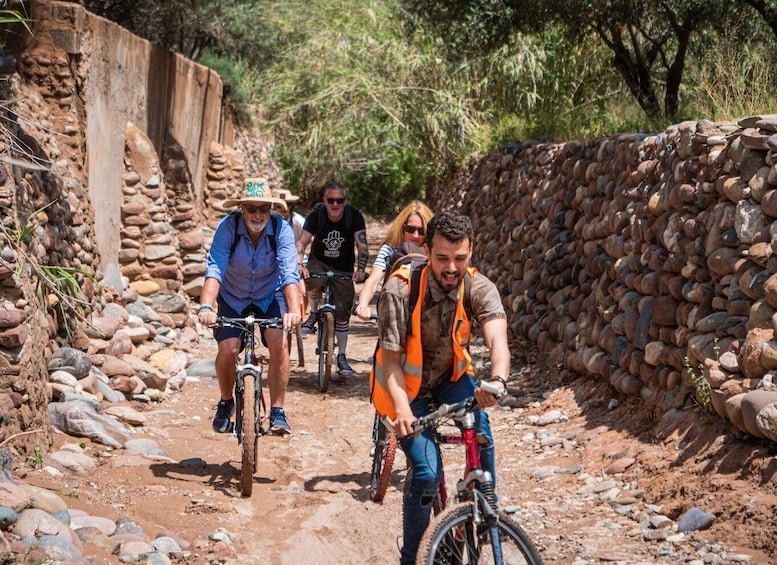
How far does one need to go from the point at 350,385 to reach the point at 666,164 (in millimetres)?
3658

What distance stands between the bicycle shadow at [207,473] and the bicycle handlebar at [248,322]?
100 centimetres

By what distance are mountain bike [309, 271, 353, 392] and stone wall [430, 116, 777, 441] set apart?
82.9 inches

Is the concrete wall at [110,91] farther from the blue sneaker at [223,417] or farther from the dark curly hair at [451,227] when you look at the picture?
the dark curly hair at [451,227]

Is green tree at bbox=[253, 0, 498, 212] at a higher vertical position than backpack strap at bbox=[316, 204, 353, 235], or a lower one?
higher

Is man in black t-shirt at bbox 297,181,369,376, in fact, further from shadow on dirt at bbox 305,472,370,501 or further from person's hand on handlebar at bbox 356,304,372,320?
person's hand on handlebar at bbox 356,304,372,320

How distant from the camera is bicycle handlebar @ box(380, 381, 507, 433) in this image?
142 inches

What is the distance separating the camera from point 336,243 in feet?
30.5

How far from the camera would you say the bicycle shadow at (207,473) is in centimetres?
621

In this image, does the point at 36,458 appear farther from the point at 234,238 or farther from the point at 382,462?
the point at 382,462

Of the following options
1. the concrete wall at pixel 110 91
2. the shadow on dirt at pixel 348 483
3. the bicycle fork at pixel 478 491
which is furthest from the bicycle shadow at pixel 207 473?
the concrete wall at pixel 110 91

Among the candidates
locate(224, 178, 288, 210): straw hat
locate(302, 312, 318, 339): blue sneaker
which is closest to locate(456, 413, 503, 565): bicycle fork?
locate(224, 178, 288, 210): straw hat

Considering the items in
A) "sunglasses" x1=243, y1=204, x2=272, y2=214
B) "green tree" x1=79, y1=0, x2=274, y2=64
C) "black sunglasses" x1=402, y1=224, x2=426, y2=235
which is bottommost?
"black sunglasses" x1=402, y1=224, x2=426, y2=235

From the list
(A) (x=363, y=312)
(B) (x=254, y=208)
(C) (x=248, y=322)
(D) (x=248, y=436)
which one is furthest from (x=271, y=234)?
(D) (x=248, y=436)

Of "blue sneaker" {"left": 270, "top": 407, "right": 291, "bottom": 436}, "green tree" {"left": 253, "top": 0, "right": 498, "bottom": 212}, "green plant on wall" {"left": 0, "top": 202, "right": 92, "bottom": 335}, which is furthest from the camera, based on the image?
"green tree" {"left": 253, "top": 0, "right": 498, "bottom": 212}
